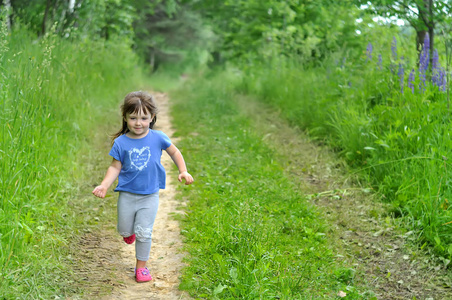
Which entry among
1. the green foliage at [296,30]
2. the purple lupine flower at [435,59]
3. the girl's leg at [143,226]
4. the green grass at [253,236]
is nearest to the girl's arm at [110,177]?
the girl's leg at [143,226]

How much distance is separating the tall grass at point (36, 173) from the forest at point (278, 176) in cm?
2

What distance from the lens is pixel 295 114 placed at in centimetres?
928

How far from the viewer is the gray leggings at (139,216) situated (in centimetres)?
370

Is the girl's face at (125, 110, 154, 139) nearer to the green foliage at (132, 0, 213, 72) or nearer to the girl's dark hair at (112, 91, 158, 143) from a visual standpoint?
the girl's dark hair at (112, 91, 158, 143)

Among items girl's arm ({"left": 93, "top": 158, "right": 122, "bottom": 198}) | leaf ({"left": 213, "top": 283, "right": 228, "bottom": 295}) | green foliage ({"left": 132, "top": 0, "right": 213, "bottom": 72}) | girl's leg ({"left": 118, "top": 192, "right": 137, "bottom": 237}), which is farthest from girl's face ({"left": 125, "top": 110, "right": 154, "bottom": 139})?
green foliage ({"left": 132, "top": 0, "right": 213, "bottom": 72})

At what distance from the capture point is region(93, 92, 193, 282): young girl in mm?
3680

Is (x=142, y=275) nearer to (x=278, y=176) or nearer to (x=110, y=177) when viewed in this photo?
(x=110, y=177)

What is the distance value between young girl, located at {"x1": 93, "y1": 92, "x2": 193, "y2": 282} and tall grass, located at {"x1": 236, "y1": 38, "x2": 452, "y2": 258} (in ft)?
8.28

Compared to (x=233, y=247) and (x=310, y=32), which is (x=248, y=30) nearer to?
(x=310, y=32)

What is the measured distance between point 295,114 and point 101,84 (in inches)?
176

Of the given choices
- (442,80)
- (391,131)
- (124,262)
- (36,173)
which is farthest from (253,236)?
(442,80)

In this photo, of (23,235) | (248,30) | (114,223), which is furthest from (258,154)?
(248,30)

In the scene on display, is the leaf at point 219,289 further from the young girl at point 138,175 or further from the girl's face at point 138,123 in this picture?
the girl's face at point 138,123

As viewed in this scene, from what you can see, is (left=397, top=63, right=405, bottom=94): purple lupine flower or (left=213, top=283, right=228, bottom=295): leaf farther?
(left=397, top=63, right=405, bottom=94): purple lupine flower
